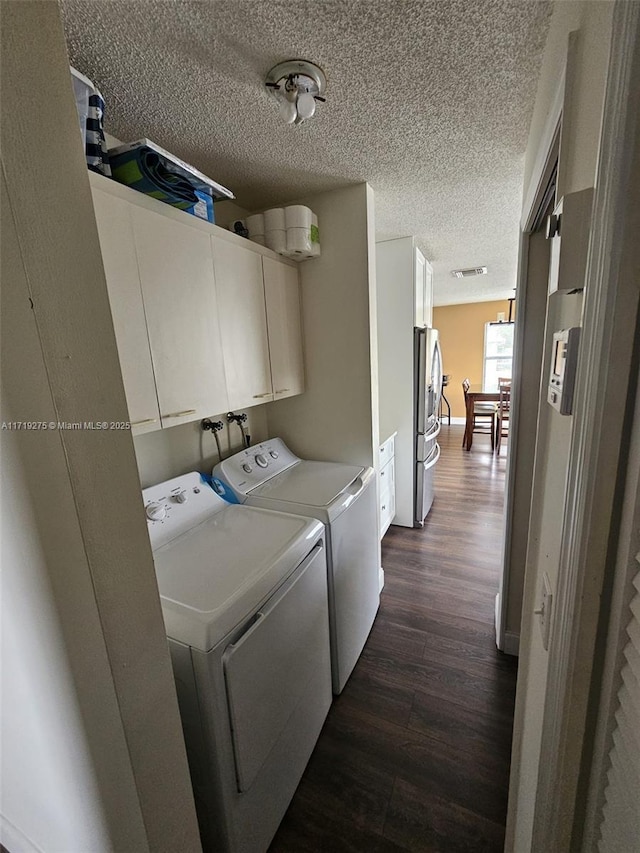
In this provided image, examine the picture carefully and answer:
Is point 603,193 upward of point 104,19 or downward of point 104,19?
downward

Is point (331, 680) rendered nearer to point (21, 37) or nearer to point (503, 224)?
point (21, 37)

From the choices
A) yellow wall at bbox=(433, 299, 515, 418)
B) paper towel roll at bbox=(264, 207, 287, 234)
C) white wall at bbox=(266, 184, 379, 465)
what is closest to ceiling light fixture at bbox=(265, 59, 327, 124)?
paper towel roll at bbox=(264, 207, 287, 234)

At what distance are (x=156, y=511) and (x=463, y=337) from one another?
21.6 ft

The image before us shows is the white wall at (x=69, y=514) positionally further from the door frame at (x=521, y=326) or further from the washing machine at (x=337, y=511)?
the door frame at (x=521, y=326)

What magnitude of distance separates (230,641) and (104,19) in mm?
1667

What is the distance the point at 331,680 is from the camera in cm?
164

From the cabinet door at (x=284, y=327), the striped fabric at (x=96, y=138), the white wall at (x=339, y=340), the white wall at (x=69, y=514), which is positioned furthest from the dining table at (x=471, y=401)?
the white wall at (x=69, y=514)

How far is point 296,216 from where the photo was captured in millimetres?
1845

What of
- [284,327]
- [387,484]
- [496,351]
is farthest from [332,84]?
[496,351]

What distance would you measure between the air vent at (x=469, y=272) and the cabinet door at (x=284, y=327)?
272 cm

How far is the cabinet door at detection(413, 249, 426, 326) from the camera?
2803 millimetres

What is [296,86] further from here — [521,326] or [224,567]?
[224,567]

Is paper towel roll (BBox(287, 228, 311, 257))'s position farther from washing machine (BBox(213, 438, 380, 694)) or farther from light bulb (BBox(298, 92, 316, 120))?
washing machine (BBox(213, 438, 380, 694))

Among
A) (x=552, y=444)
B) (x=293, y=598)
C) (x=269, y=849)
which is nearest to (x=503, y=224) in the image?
(x=552, y=444)
